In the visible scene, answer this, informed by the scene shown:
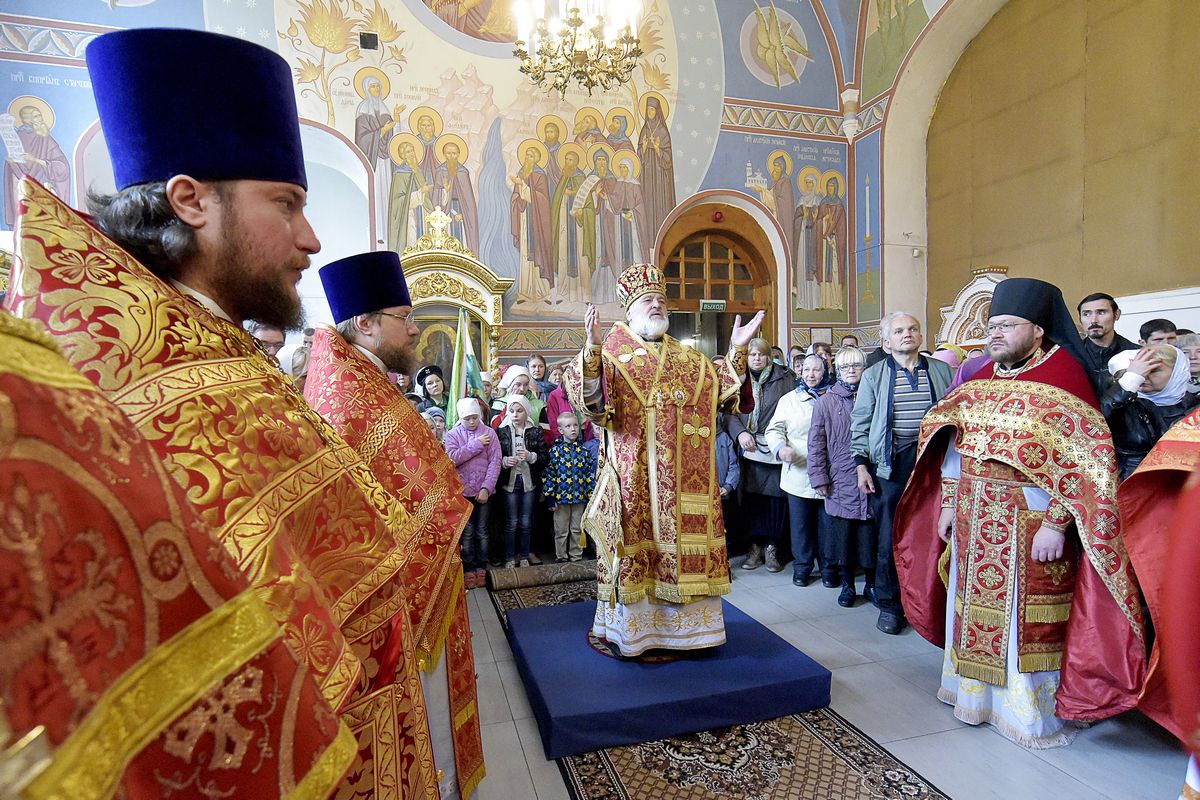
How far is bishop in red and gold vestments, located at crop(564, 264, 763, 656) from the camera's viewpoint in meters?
3.34

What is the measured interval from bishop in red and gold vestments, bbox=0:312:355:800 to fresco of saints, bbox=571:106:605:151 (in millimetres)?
9855

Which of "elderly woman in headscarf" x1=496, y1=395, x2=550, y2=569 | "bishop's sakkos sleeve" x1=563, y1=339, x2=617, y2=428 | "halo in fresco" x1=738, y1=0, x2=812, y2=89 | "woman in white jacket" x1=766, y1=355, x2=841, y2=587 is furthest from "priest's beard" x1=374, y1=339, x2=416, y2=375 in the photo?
"halo in fresco" x1=738, y1=0, x2=812, y2=89

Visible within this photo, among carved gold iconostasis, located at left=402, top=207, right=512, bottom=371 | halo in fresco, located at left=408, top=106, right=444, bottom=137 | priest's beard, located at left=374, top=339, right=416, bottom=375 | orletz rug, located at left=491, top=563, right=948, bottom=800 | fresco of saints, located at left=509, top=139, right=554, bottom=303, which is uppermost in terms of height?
halo in fresco, located at left=408, top=106, right=444, bottom=137

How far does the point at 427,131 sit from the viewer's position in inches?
353

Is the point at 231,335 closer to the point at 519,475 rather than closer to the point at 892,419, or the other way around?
the point at 892,419

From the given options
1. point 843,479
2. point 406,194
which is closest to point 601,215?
point 406,194

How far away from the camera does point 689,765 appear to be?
2738mm

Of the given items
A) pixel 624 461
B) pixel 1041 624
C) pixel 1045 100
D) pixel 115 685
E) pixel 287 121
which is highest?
pixel 1045 100

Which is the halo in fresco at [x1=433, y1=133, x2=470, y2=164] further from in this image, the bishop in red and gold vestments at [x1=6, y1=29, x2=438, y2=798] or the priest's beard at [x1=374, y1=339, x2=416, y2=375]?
the bishop in red and gold vestments at [x1=6, y1=29, x2=438, y2=798]

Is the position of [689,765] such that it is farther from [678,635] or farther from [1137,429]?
[1137,429]

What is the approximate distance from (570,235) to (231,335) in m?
8.79

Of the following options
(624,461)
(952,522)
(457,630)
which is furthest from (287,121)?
(952,522)

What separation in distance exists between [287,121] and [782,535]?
527 centimetres

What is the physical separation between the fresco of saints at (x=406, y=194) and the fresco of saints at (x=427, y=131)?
0.07 meters
